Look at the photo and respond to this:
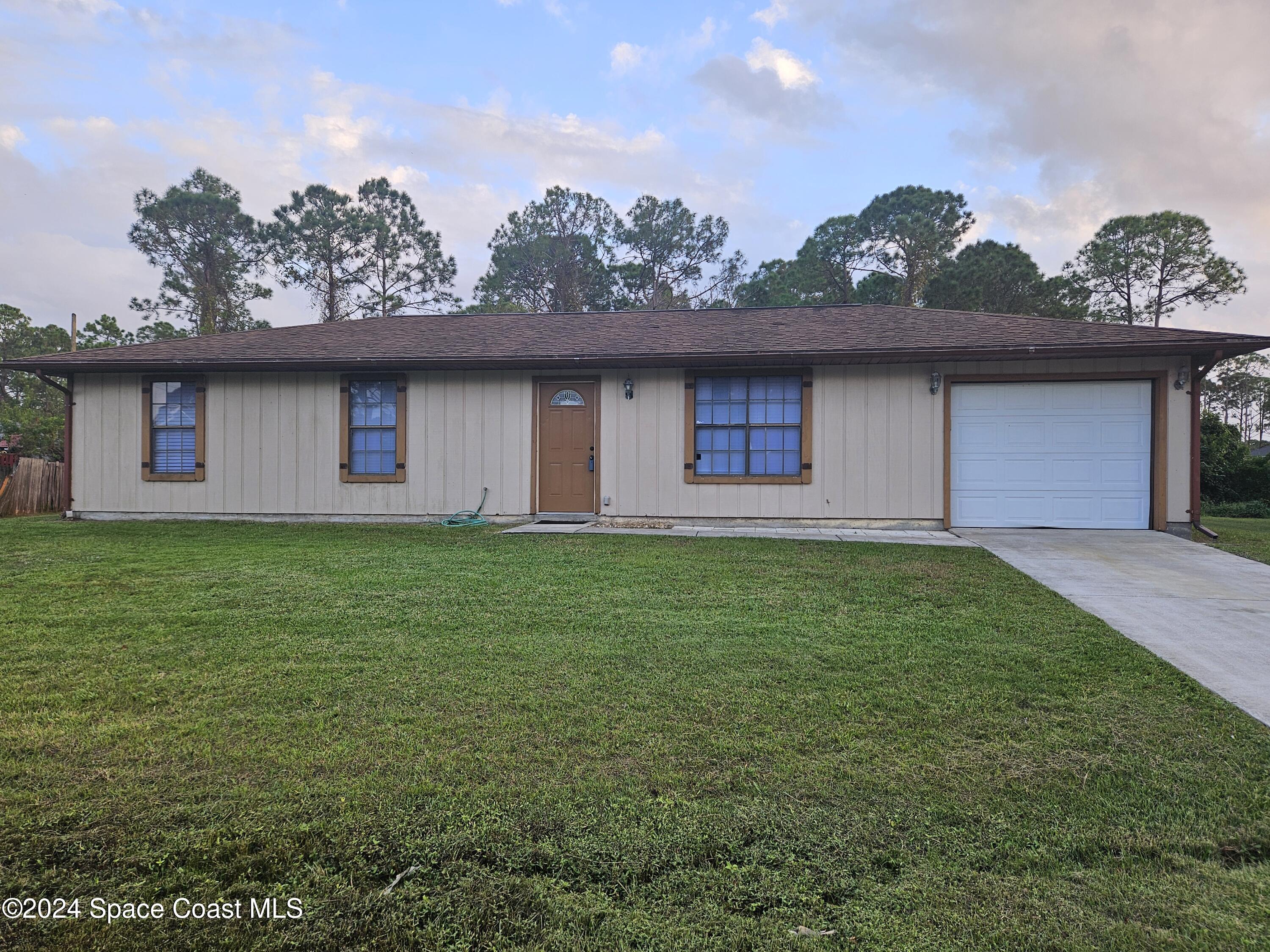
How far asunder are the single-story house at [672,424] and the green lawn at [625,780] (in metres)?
5.09

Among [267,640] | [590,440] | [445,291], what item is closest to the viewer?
[267,640]

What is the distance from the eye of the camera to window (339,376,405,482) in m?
9.78

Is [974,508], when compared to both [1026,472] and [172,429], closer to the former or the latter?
[1026,472]

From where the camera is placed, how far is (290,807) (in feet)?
6.10

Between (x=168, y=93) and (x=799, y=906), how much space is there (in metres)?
16.6

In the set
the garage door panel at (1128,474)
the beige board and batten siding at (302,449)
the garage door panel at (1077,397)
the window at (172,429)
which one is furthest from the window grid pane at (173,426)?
the garage door panel at (1128,474)

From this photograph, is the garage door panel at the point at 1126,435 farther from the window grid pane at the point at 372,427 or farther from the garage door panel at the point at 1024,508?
the window grid pane at the point at 372,427

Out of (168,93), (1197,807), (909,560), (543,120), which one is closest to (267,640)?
(1197,807)

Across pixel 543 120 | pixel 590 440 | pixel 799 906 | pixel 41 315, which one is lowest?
pixel 799 906

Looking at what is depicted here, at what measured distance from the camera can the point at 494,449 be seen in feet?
31.6

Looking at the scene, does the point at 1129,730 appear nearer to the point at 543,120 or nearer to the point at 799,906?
the point at 799,906

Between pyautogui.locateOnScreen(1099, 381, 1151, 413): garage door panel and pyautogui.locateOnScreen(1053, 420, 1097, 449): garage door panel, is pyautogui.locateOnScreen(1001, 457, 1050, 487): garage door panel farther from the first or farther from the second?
pyautogui.locateOnScreen(1099, 381, 1151, 413): garage door panel

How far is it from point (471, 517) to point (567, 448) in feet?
5.70

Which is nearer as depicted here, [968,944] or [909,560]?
[968,944]
